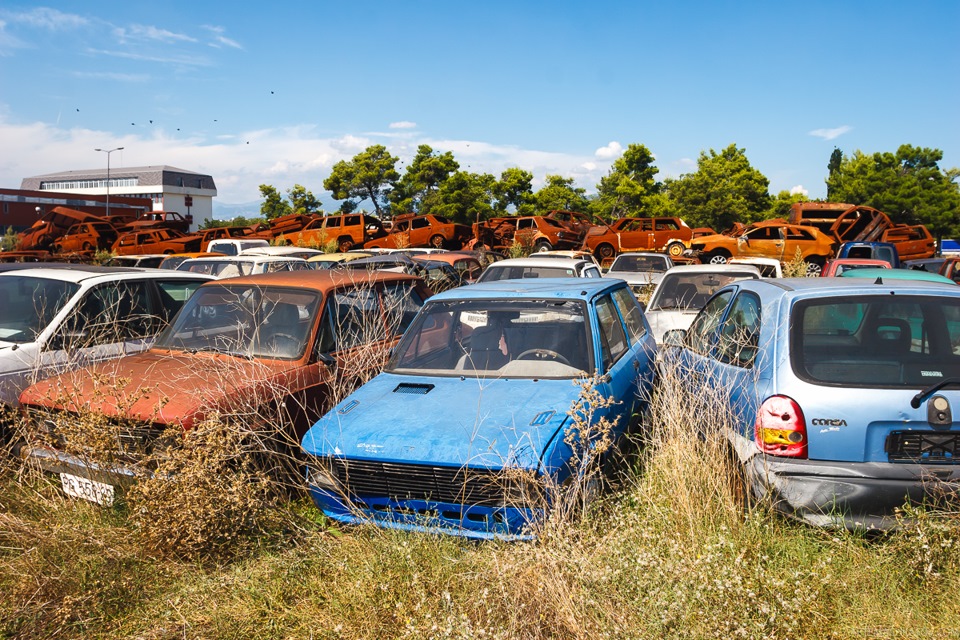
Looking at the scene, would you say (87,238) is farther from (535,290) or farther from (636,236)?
(535,290)

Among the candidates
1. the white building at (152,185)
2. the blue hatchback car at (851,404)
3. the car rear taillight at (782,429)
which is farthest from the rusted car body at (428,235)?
the white building at (152,185)

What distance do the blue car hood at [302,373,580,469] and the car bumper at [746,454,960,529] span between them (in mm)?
1265

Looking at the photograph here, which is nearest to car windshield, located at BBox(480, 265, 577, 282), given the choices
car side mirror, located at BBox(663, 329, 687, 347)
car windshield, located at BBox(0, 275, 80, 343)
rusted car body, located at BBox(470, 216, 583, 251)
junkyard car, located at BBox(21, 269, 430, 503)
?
junkyard car, located at BBox(21, 269, 430, 503)

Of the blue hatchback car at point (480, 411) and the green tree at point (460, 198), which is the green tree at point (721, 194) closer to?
the green tree at point (460, 198)

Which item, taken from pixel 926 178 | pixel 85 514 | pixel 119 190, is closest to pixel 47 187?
pixel 119 190

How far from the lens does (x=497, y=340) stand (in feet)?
17.9

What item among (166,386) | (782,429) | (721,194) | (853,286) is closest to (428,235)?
(166,386)

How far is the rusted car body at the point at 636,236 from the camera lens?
26516mm

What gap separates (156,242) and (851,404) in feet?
86.5

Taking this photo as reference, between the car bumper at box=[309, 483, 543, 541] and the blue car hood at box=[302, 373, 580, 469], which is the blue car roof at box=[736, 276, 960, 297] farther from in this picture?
the car bumper at box=[309, 483, 543, 541]

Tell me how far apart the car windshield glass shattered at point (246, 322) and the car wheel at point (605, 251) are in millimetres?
21639

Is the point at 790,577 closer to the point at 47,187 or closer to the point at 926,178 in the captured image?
the point at 926,178

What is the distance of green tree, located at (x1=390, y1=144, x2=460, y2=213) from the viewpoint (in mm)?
48609

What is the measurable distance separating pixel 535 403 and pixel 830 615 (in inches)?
77.3
